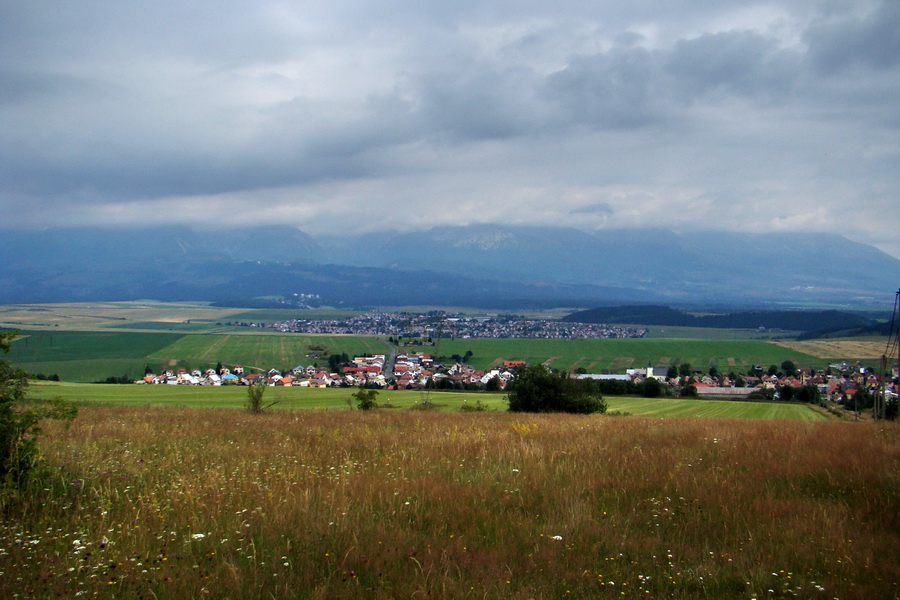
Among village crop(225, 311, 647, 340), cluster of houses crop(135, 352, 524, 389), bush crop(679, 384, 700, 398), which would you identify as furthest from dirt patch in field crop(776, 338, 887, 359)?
cluster of houses crop(135, 352, 524, 389)

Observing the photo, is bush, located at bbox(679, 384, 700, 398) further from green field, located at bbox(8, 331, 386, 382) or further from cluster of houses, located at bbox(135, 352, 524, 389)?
green field, located at bbox(8, 331, 386, 382)

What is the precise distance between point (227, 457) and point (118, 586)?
394 cm

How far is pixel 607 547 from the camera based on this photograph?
16.0 feet

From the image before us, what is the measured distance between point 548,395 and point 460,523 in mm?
24633

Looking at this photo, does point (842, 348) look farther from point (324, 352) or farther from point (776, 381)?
point (324, 352)

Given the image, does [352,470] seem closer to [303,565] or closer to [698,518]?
[303,565]

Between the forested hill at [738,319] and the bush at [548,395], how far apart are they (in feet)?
370

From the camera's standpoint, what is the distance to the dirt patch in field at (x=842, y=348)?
79688mm

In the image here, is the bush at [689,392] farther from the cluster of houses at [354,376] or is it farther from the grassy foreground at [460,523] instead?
the grassy foreground at [460,523]

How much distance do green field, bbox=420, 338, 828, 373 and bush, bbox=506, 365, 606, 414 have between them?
5036 cm

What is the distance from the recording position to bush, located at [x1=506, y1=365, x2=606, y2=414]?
28812 mm

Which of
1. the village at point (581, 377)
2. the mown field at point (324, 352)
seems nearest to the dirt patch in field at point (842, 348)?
the mown field at point (324, 352)

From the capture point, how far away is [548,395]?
29344mm

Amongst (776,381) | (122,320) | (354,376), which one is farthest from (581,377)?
(122,320)
